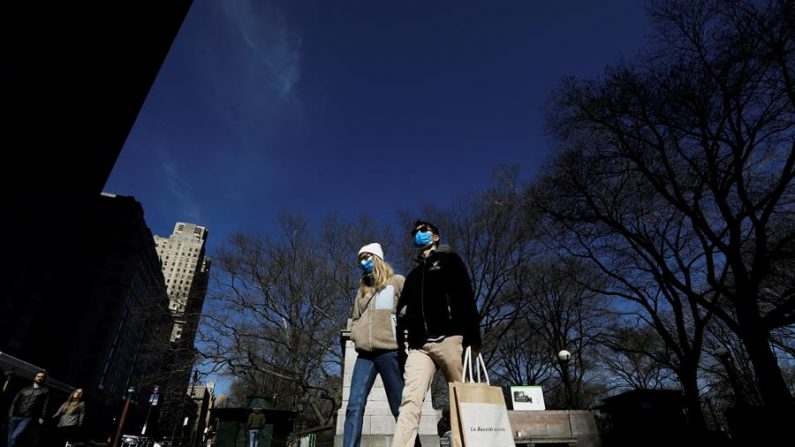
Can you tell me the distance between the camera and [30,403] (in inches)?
265

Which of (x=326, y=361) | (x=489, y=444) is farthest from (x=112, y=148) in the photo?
(x=489, y=444)

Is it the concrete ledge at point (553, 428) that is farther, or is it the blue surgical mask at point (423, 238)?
the concrete ledge at point (553, 428)

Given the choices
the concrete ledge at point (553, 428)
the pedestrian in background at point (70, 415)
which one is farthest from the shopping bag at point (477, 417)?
the concrete ledge at point (553, 428)

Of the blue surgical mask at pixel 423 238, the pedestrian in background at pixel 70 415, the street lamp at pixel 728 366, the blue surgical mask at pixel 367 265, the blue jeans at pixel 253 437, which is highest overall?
the street lamp at pixel 728 366

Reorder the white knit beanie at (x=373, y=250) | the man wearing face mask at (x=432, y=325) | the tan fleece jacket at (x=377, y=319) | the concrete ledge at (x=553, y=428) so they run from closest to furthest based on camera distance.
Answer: the man wearing face mask at (x=432, y=325)
the tan fleece jacket at (x=377, y=319)
the white knit beanie at (x=373, y=250)
the concrete ledge at (x=553, y=428)

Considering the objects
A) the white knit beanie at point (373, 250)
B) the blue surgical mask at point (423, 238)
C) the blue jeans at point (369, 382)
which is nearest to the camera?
the blue jeans at point (369, 382)

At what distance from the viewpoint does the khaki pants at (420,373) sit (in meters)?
2.52

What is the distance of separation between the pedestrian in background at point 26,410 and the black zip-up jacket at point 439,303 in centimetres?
766

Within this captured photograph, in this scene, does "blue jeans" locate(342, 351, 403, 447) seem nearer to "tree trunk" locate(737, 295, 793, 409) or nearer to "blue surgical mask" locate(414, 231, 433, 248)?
"blue surgical mask" locate(414, 231, 433, 248)

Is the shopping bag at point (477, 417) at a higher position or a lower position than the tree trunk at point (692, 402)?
lower

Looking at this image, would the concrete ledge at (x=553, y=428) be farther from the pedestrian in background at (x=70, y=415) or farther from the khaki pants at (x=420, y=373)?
the pedestrian in background at (x=70, y=415)

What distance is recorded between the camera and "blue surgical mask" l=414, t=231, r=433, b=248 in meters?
3.49

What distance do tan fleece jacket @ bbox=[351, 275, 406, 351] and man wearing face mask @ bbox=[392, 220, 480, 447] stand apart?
17 centimetres

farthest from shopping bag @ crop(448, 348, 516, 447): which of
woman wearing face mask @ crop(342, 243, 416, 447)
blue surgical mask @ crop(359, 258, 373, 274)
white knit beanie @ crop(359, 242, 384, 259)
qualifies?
white knit beanie @ crop(359, 242, 384, 259)
